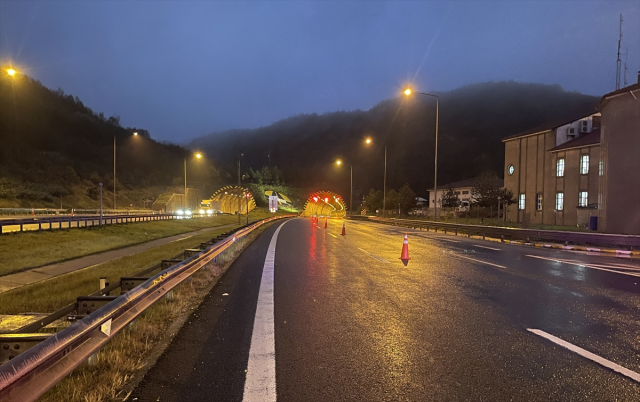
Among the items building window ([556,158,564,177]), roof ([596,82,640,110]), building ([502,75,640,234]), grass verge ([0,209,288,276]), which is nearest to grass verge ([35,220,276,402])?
grass verge ([0,209,288,276])

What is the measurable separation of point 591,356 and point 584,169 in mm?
39322

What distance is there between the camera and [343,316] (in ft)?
21.1

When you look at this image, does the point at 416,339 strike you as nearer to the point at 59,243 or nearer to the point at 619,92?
the point at 59,243

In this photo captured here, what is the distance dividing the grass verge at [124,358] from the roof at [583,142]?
40.2 meters

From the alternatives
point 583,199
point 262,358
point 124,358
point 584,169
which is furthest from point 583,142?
point 124,358

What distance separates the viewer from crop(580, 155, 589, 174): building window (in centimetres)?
3691

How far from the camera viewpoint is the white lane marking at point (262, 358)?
368cm

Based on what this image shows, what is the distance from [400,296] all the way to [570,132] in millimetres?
43314

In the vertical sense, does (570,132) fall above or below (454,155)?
below

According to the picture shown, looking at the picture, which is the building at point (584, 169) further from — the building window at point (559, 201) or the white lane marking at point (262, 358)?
the white lane marking at point (262, 358)

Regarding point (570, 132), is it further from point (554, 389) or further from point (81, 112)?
point (81, 112)

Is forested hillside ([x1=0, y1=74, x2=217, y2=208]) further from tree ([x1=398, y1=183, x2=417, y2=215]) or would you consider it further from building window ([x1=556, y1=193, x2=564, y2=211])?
building window ([x1=556, y1=193, x2=564, y2=211])

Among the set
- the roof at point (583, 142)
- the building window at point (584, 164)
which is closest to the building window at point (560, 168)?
the roof at point (583, 142)

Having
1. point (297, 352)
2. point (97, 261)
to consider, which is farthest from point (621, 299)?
point (97, 261)
